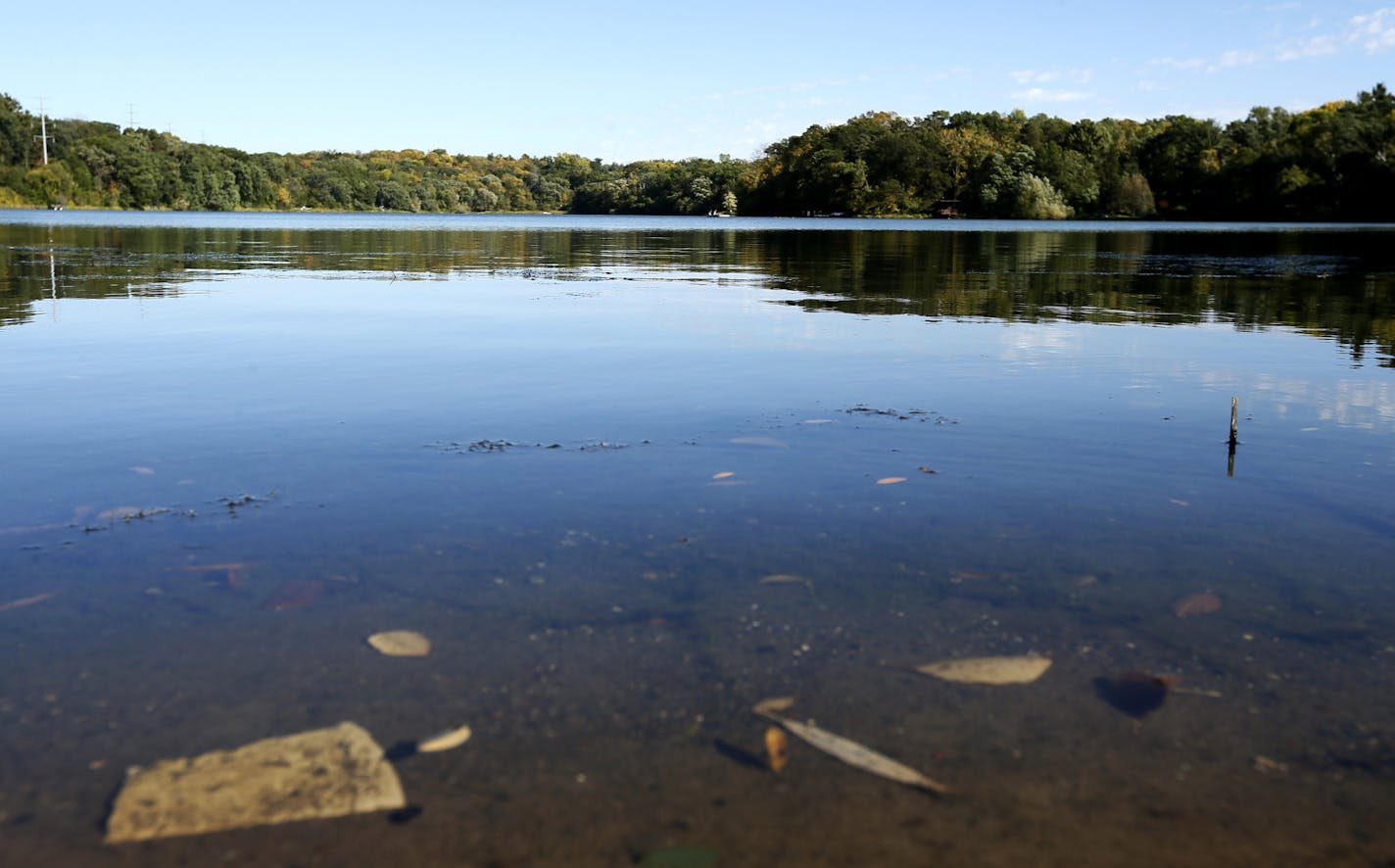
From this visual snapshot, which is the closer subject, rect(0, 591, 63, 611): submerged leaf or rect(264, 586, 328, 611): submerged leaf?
rect(0, 591, 63, 611): submerged leaf

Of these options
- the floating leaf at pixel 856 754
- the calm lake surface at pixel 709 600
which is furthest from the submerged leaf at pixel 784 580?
the floating leaf at pixel 856 754

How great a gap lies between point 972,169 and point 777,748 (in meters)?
172

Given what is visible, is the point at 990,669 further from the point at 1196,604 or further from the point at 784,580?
the point at 1196,604

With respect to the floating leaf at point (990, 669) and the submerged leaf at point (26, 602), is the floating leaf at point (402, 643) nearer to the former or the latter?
the submerged leaf at point (26, 602)

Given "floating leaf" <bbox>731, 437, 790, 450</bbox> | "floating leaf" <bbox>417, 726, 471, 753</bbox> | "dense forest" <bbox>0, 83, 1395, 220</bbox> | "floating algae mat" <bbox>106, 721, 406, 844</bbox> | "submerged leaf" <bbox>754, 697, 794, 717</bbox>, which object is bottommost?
"floating algae mat" <bbox>106, 721, 406, 844</bbox>

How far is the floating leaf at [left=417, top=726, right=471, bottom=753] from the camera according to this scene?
3.78 metres

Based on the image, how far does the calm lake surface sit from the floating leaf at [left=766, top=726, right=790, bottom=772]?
0.06 meters

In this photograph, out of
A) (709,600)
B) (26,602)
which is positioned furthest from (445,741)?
(26,602)

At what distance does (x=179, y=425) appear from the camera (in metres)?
8.93

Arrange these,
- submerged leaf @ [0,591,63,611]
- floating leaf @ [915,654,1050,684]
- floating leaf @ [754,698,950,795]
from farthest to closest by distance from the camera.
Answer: submerged leaf @ [0,591,63,611] → floating leaf @ [915,654,1050,684] → floating leaf @ [754,698,950,795]

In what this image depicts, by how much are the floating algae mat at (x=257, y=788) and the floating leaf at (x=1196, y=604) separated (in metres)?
3.74

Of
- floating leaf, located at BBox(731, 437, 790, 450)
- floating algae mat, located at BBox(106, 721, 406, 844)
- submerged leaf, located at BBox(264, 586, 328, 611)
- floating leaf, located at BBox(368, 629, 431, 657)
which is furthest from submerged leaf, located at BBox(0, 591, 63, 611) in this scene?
floating leaf, located at BBox(731, 437, 790, 450)

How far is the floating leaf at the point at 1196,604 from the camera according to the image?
16.8ft

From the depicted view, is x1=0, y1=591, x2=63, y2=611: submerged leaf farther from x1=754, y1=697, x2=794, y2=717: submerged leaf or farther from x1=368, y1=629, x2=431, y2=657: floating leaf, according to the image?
x1=754, y1=697, x2=794, y2=717: submerged leaf
